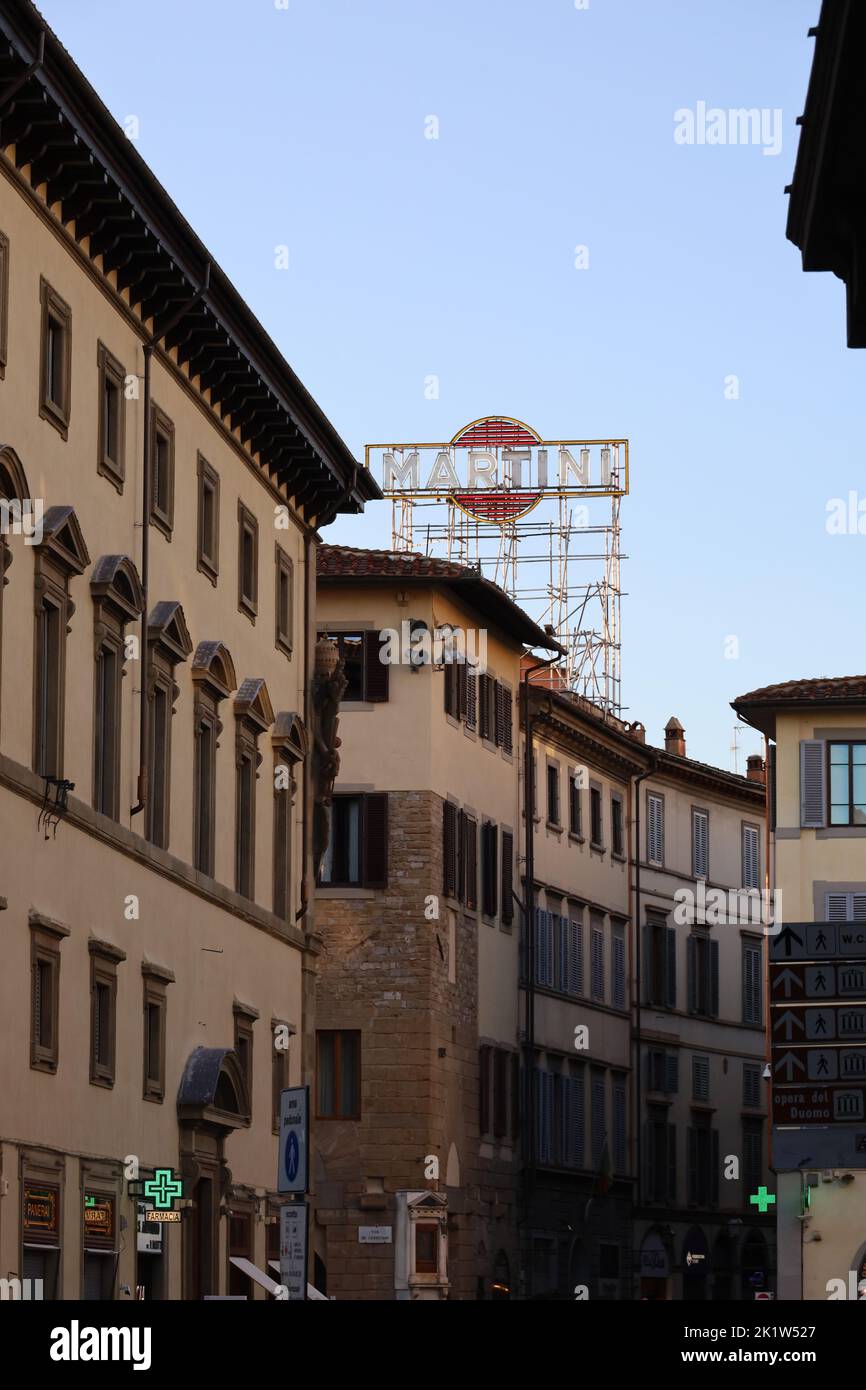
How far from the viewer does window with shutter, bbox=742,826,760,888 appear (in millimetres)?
81688

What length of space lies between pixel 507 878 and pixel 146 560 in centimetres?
2994

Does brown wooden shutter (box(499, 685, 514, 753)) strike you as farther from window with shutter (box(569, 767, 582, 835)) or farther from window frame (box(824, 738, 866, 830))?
window frame (box(824, 738, 866, 830))

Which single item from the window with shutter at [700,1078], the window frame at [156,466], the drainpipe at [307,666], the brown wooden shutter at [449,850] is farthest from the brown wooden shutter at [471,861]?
the window frame at [156,466]

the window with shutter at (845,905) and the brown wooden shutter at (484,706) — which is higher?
the brown wooden shutter at (484,706)

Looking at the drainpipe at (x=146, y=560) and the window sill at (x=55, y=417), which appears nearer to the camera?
the window sill at (x=55, y=417)

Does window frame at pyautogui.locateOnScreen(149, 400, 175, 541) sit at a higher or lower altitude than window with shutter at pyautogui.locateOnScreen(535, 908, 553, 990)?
higher

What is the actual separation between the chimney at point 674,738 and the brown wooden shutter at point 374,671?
28586 mm

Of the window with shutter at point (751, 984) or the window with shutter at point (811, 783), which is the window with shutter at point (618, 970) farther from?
the window with shutter at point (811, 783)

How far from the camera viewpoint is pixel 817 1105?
29734 mm

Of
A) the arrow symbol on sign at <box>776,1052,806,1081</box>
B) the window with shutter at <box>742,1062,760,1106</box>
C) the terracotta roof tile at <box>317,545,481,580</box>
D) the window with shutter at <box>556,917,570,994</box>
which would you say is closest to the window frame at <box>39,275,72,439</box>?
the arrow symbol on sign at <box>776,1052,806,1081</box>

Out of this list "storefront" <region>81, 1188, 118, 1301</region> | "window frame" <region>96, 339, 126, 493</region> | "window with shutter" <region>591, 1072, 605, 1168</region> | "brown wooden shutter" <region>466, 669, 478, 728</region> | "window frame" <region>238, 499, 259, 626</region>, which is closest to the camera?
"storefront" <region>81, 1188, 118, 1301</region>

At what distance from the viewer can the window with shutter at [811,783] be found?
61.0 m

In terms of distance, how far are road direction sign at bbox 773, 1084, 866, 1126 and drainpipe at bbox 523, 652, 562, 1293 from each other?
109ft
